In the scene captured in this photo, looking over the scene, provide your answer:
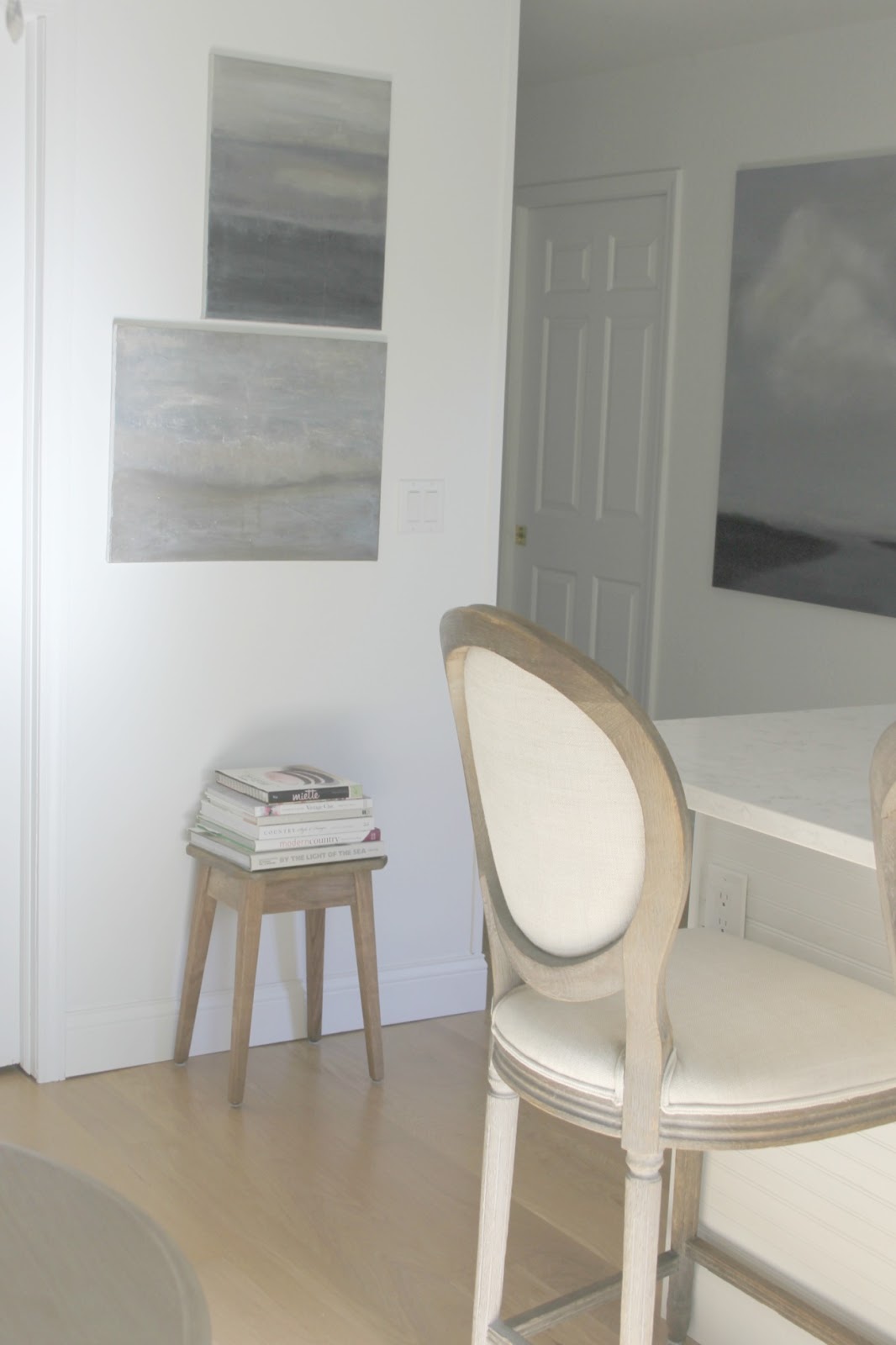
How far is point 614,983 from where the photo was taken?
1.56m

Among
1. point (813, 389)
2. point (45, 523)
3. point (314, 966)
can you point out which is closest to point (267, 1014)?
point (314, 966)

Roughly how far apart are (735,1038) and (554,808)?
0.32 m

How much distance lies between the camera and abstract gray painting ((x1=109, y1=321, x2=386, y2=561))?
301 cm

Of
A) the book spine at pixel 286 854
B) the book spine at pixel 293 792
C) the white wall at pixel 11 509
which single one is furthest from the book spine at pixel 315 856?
the white wall at pixel 11 509

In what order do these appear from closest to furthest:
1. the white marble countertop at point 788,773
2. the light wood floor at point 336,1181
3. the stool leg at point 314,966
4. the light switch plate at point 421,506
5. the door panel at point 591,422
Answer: the white marble countertop at point 788,773
the light wood floor at point 336,1181
the stool leg at point 314,966
the light switch plate at point 421,506
the door panel at point 591,422

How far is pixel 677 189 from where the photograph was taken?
15.2 ft

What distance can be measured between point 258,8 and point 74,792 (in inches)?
63.3

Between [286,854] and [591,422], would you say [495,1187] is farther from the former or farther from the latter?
[591,422]

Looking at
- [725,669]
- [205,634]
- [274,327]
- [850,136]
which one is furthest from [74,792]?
[850,136]

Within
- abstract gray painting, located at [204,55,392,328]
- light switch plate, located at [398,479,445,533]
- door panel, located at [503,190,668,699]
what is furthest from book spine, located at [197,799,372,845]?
door panel, located at [503,190,668,699]

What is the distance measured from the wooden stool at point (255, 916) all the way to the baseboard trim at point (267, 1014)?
65 millimetres

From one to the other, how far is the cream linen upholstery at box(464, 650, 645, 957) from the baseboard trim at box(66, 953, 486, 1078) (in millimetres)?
1700

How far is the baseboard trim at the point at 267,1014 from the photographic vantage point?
311 centimetres

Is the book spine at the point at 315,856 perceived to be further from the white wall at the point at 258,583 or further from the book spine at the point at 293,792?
the white wall at the point at 258,583
